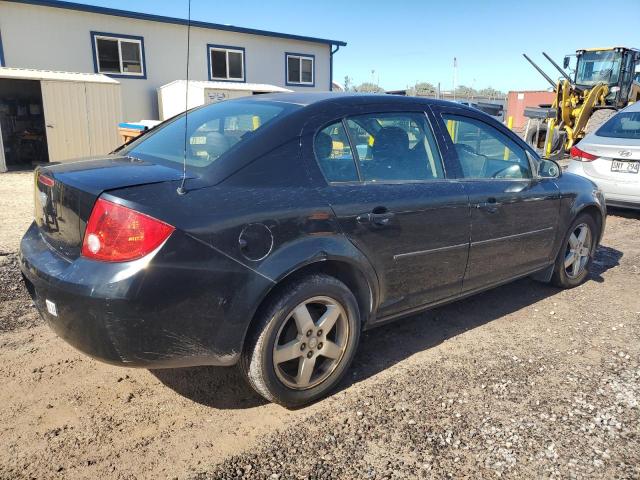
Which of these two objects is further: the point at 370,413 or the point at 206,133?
the point at 206,133

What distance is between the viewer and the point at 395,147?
3250 mm

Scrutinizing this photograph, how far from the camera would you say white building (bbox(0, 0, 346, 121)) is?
1348 cm

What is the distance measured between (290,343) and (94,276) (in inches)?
40.9

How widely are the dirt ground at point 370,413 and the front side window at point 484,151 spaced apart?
1220mm

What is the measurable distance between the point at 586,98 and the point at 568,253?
11.3 metres

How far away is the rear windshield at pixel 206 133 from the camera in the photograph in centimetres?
273

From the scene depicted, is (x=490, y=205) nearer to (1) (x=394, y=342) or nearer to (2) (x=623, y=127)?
(1) (x=394, y=342)

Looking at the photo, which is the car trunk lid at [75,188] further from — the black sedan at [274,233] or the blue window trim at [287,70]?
the blue window trim at [287,70]

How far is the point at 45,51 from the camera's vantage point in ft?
45.3

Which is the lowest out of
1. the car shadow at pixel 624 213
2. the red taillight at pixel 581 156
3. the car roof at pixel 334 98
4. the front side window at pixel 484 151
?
the car shadow at pixel 624 213

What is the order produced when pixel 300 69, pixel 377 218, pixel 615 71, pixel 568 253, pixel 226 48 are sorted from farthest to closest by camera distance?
pixel 300 69 < pixel 226 48 < pixel 615 71 < pixel 568 253 < pixel 377 218

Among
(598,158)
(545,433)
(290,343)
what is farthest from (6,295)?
(598,158)

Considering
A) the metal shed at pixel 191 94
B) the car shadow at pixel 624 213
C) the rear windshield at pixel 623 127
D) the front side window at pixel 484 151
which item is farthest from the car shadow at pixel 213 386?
the metal shed at pixel 191 94

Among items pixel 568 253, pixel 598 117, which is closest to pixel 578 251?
pixel 568 253
